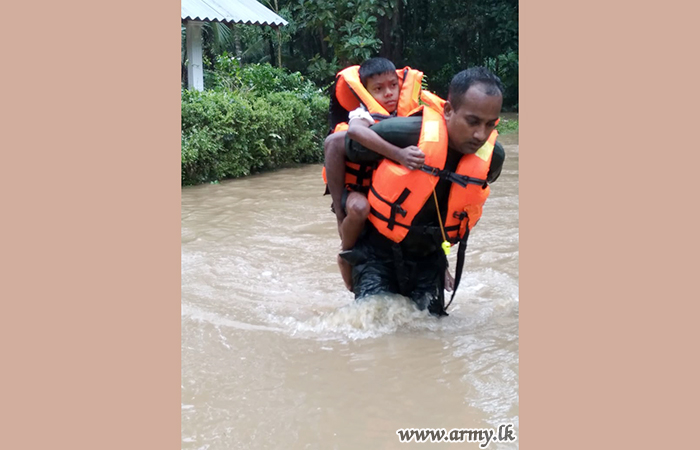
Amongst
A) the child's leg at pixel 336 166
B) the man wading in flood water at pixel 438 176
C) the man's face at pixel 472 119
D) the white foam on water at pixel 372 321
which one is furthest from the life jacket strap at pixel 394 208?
the white foam on water at pixel 372 321

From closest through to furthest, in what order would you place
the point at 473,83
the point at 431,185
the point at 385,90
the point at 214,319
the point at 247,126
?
1. the point at 473,83
2. the point at 431,185
3. the point at 385,90
4. the point at 214,319
5. the point at 247,126

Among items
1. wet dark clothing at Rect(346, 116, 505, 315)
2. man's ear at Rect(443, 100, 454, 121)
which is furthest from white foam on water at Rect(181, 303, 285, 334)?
man's ear at Rect(443, 100, 454, 121)

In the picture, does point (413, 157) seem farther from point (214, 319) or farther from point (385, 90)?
point (214, 319)

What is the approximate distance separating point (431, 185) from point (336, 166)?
63cm

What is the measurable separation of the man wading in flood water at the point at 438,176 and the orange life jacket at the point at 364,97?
203 millimetres

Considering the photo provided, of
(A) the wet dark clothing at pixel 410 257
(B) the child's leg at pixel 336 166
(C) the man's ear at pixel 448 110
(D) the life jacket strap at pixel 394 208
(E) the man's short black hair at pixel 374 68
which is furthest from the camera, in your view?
(E) the man's short black hair at pixel 374 68

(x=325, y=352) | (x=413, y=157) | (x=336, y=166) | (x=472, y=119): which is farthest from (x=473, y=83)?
(x=325, y=352)

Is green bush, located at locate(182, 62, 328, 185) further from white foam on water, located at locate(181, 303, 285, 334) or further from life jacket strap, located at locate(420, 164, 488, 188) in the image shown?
life jacket strap, located at locate(420, 164, 488, 188)

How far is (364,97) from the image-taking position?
13.9ft

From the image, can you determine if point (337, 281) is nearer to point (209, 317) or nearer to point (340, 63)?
point (209, 317)

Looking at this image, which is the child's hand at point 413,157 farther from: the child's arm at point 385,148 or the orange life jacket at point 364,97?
the orange life jacket at point 364,97

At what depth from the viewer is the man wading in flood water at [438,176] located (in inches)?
142

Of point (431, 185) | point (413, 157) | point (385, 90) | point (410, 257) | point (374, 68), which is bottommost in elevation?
point (410, 257)

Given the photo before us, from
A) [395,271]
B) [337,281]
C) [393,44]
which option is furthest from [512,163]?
[393,44]
